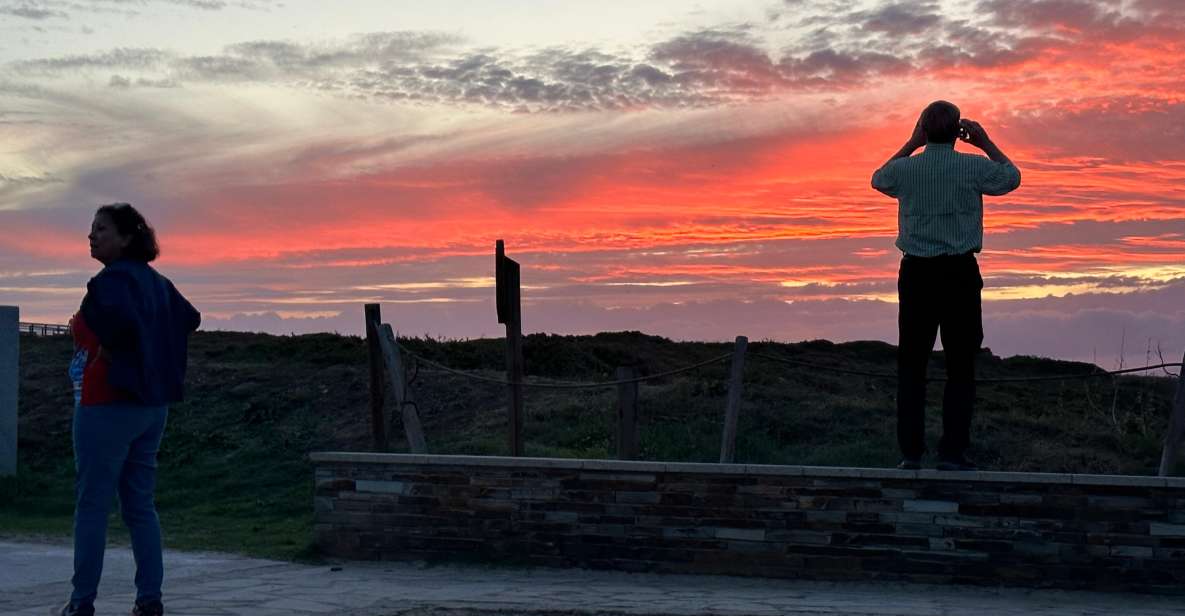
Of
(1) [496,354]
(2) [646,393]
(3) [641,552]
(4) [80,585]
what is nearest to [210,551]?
(3) [641,552]

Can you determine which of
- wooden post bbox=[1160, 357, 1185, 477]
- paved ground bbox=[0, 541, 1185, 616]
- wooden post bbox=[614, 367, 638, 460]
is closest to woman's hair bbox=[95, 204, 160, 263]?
paved ground bbox=[0, 541, 1185, 616]

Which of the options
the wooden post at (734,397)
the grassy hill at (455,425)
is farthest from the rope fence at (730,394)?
the grassy hill at (455,425)

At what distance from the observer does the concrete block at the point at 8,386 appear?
592 inches

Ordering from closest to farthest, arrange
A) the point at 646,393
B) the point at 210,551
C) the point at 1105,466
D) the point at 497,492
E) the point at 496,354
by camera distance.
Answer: the point at 497,492, the point at 210,551, the point at 1105,466, the point at 646,393, the point at 496,354

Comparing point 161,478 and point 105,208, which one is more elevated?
point 105,208

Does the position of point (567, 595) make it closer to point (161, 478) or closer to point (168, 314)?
point (168, 314)

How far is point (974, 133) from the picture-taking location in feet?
28.9

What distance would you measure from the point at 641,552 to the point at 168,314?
3.96m

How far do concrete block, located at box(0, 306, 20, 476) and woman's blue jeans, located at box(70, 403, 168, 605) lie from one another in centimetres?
965

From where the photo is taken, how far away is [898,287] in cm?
884

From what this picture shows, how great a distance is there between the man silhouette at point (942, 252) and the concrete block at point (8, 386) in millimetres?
10458

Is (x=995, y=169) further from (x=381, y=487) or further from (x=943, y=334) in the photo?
(x=381, y=487)

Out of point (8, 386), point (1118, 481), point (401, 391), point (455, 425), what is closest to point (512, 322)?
point (401, 391)

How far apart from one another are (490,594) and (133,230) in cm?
298
